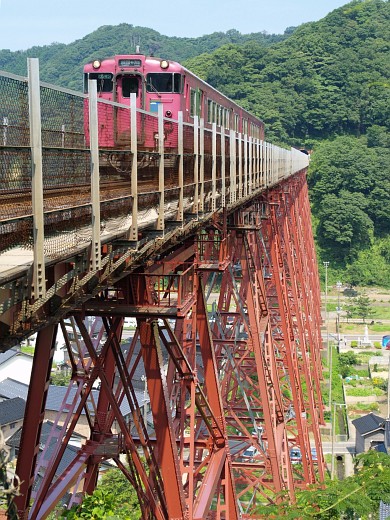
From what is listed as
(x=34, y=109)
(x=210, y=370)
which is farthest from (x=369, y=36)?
(x=34, y=109)

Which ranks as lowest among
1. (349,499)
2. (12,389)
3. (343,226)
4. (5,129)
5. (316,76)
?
(12,389)

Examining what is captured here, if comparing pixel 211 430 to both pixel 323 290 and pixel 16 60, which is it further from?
pixel 16 60

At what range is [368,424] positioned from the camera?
27.2m

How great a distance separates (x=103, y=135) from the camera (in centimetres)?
557

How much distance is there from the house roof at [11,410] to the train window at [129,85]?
51.0 ft

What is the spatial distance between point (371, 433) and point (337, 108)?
46.5m

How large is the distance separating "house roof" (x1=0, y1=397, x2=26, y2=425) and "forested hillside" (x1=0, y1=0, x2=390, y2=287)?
31.1m

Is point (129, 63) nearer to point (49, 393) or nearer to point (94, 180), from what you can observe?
point (94, 180)

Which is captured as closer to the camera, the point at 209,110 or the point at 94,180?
the point at 94,180

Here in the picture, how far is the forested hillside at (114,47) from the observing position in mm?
126375

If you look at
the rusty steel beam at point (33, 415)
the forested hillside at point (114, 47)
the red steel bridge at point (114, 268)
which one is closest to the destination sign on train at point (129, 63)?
the red steel bridge at point (114, 268)

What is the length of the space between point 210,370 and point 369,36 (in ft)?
254

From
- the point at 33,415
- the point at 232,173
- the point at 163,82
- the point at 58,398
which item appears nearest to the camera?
the point at 33,415

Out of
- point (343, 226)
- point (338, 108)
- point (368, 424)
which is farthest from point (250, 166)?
point (338, 108)
